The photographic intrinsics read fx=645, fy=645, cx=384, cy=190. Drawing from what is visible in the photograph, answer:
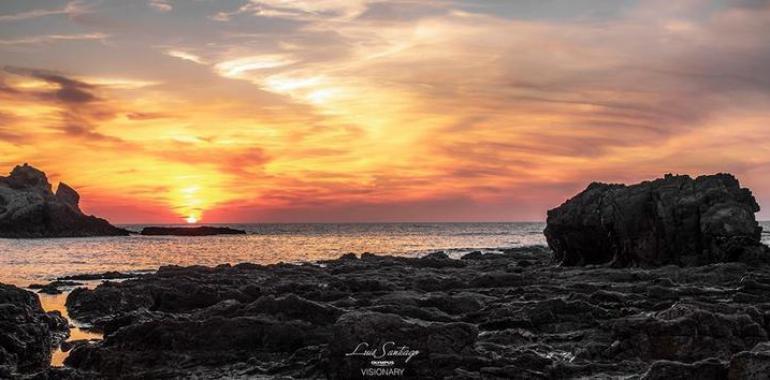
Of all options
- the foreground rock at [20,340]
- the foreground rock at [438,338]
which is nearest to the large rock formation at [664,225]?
the foreground rock at [438,338]

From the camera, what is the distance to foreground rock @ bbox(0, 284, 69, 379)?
779 inches

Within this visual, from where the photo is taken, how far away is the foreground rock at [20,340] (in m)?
19.8

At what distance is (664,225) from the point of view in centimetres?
5381

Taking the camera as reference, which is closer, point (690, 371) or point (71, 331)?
point (690, 371)

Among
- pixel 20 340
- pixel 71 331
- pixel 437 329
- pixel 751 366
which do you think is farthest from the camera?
pixel 71 331

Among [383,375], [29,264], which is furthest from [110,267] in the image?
[383,375]

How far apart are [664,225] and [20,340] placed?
4813 cm

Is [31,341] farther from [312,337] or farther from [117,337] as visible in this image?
[312,337]

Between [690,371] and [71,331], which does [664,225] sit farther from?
[71,331]

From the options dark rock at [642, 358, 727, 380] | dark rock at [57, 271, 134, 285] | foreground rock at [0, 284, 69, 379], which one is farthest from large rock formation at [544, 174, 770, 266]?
foreground rock at [0, 284, 69, 379]

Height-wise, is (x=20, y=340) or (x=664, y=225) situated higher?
(x=664, y=225)

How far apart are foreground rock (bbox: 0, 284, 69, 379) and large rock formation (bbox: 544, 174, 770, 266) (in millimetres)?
45364

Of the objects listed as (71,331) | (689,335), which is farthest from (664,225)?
(71,331)

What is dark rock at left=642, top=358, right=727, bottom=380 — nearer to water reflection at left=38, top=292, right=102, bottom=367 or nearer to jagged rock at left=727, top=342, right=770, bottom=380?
jagged rock at left=727, top=342, right=770, bottom=380
